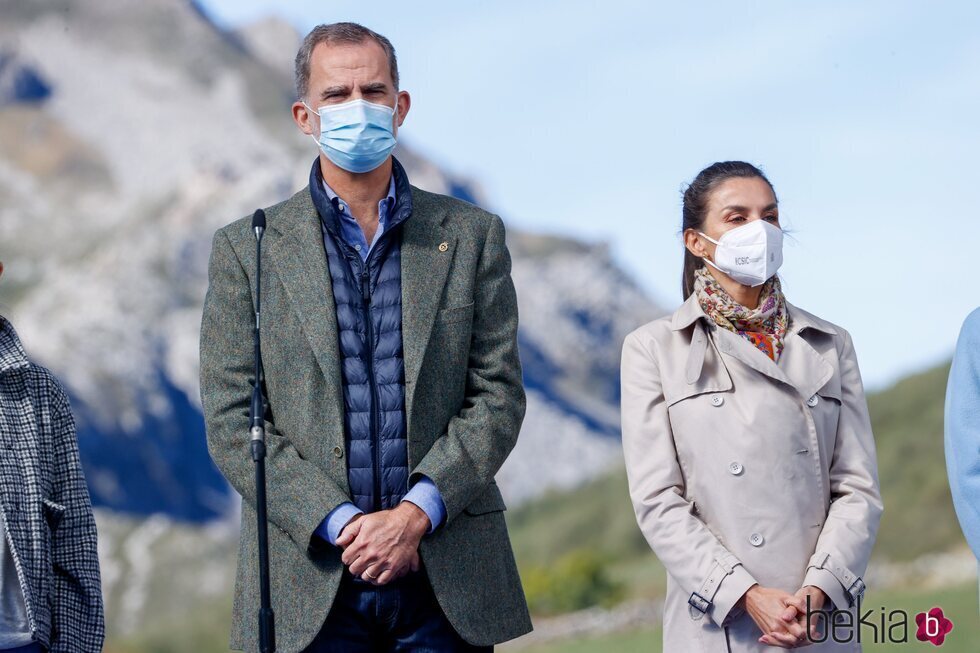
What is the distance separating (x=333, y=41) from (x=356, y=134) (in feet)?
1.01

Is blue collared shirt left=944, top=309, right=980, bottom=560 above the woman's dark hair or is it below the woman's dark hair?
below

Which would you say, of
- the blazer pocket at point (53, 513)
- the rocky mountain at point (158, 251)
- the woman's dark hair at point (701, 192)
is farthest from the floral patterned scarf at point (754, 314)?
the rocky mountain at point (158, 251)

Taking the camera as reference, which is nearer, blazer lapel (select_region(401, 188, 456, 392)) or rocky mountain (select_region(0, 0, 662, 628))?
blazer lapel (select_region(401, 188, 456, 392))

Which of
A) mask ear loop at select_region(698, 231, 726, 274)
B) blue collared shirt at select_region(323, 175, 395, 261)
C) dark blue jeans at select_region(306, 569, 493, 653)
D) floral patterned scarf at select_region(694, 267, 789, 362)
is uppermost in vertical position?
blue collared shirt at select_region(323, 175, 395, 261)

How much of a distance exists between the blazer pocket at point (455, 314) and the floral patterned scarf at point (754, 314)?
0.76 meters

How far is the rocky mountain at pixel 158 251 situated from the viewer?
7344 centimetres

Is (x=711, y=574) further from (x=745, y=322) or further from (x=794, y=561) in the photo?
(x=745, y=322)

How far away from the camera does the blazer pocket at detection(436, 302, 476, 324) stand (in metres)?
3.58

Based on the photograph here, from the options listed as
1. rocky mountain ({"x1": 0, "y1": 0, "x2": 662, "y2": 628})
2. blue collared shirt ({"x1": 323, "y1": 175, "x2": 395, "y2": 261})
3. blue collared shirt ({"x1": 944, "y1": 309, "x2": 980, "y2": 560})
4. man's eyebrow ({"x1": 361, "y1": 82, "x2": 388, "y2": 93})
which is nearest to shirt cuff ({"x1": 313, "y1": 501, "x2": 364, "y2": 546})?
blue collared shirt ({"x1": 323, "y1": 175, "x2": 395, "y2": 261})

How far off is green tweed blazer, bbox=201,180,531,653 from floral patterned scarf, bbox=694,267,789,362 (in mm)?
Answer: 619

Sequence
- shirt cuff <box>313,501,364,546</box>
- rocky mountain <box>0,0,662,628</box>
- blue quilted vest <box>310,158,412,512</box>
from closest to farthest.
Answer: shirt cuff <box>313,501,364,546</box> < blue quilted vest <box>310,158,412,512</box> < rocky mountain <box>0,0,662,628</box>

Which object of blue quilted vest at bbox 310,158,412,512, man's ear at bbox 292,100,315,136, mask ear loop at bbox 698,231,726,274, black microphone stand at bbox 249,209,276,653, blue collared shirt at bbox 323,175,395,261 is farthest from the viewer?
mask ear loop at bbox 698,231,726,274

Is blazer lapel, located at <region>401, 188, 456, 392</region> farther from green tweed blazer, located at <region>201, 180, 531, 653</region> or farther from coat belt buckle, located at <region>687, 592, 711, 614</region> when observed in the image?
coat belt buckle, located at <region>687, 592, 711, 614</region>
